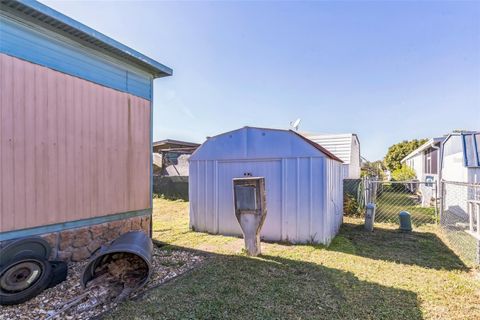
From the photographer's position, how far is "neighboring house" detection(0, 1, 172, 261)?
3.53m

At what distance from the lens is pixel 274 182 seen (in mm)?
6035

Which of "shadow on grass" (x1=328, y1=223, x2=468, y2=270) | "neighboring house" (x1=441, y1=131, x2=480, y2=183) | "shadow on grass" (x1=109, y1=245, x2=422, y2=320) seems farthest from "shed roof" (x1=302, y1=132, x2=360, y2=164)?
"shadow on grass" (x1=109, y1=245, x2=422, y2=320)

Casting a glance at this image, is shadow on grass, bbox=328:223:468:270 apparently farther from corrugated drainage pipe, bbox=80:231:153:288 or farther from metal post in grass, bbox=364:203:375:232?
corrugated drainage pipe, bbox=80:231:153:288

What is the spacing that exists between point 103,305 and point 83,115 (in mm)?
3141

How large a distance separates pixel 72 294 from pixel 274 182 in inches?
168

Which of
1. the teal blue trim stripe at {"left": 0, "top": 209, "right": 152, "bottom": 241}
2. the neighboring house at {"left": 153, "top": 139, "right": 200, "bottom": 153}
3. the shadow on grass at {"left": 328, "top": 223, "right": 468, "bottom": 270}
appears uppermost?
the neighboring house at {"left": 153, "top": 139, "right": 200, "bottom": 153}

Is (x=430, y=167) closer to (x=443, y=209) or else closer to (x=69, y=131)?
(x=443, y=209)

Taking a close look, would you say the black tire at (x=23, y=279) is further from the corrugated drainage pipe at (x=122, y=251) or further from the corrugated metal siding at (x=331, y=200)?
the corrugated metal siding at (x=331, y=200)

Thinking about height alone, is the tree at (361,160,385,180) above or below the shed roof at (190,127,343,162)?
below

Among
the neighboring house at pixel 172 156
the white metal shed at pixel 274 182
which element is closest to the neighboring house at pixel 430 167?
the white metal shed at pixel 274 182

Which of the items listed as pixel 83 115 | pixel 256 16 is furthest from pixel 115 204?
pixel 256 16

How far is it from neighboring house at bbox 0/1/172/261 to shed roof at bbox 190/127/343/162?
197 centimetres

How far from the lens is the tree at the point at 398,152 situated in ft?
86.3

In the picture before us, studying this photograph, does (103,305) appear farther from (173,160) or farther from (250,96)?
(173,160)
